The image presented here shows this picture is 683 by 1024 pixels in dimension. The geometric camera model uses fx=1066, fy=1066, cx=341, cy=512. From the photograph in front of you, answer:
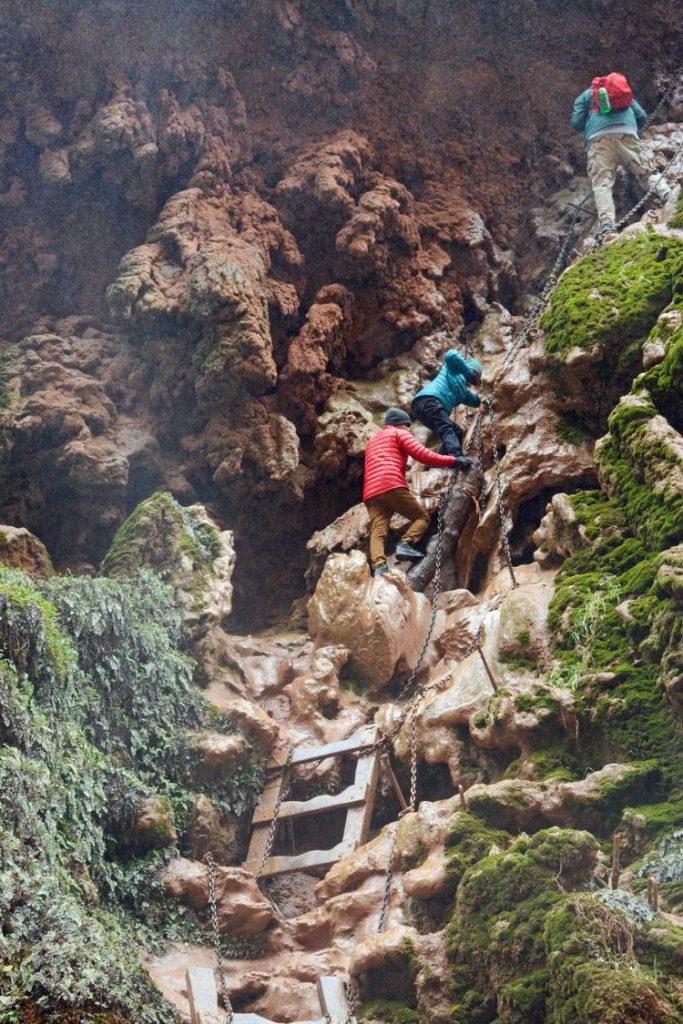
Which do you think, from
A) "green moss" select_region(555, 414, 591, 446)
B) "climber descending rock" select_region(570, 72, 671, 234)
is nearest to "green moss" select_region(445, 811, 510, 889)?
"green moss" select_region(555, 414, 591, 446)

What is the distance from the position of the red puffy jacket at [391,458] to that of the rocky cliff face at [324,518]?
58 centimetres

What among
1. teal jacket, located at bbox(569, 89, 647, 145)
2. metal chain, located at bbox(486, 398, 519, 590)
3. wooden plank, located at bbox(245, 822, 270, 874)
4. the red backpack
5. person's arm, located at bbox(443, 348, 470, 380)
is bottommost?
wooden plank, located at bbox(245, 822, 270, 874)

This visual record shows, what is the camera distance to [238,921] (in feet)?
23.4

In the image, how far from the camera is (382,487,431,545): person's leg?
1072 centimetres

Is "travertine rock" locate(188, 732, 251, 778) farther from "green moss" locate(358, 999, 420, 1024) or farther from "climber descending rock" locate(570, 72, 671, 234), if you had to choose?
"climber descending rock" locate(570, 72, 671, 234)

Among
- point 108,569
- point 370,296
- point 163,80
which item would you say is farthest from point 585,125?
point 108,569

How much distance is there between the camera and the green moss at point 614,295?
400 inches

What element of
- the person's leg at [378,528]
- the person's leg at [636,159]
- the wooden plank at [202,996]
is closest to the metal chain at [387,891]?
the wooden plank at [202,996]

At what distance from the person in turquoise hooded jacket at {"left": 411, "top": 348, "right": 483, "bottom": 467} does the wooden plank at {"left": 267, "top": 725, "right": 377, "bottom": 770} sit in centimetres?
378

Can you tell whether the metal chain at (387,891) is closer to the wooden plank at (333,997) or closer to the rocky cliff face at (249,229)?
the wooden plank at (333,997)

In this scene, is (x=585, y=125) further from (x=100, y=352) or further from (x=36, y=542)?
(x=36, y=542)

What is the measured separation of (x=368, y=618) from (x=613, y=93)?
8286mm

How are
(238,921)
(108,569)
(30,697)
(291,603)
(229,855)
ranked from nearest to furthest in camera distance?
1. (30,697)
2. (238,921)
3. (229,855)
4. (108,569)
5. (291,603)

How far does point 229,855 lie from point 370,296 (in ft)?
25.4
